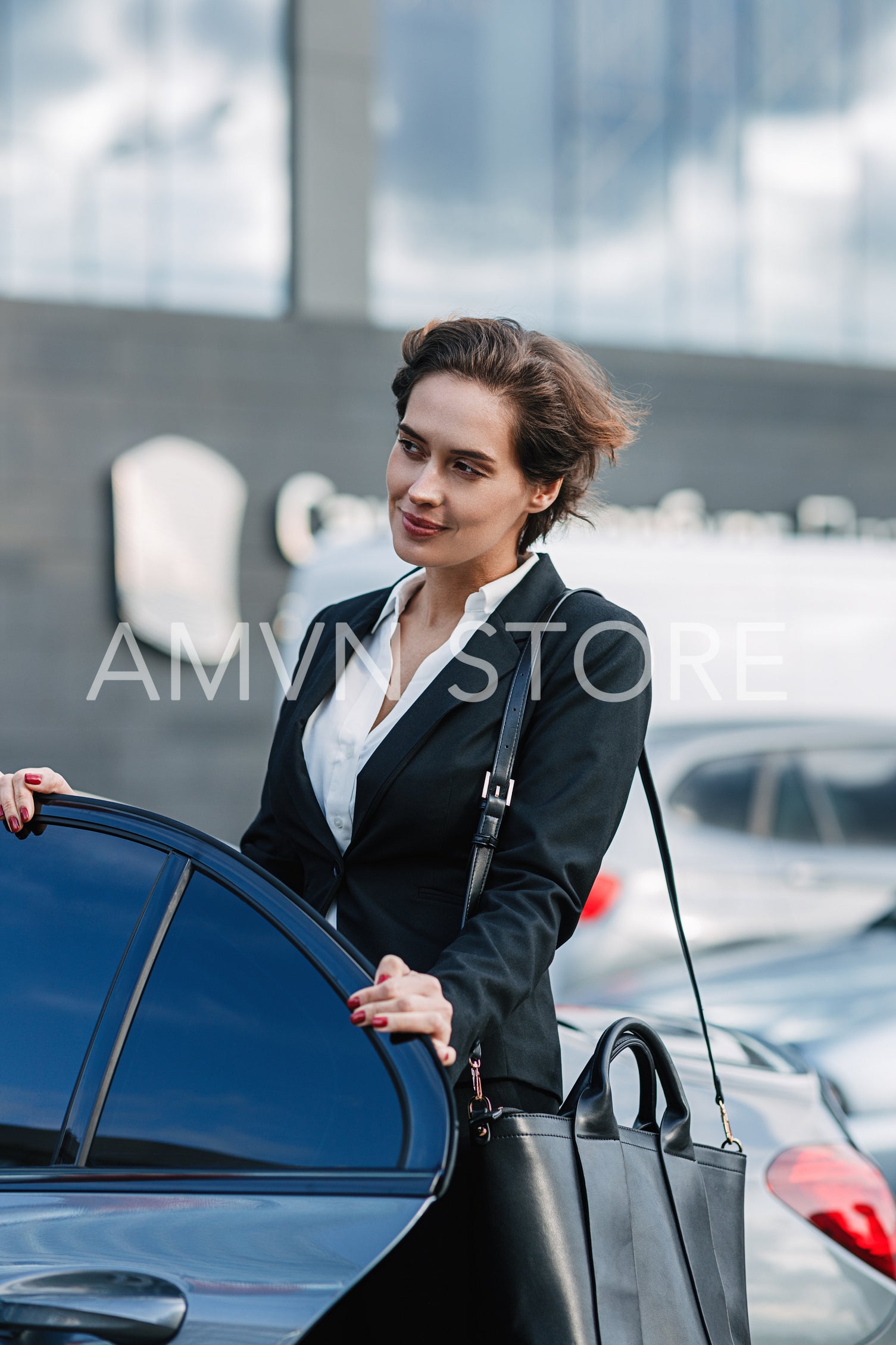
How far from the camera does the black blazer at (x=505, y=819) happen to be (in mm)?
1643

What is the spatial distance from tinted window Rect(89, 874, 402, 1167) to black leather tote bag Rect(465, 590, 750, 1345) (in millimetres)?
194

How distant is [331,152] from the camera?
10359 mm

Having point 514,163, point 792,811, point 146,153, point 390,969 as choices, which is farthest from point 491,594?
point 514,163

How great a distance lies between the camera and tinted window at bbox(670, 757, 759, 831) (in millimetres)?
5241

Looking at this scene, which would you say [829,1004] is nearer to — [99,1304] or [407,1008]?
[407,1008]

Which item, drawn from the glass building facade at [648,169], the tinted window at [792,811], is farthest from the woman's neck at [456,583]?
the glass building facade at [648,169]

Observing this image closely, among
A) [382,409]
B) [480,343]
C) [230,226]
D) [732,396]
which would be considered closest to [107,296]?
[230,226]

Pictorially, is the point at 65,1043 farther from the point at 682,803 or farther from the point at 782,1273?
the point at 682,803

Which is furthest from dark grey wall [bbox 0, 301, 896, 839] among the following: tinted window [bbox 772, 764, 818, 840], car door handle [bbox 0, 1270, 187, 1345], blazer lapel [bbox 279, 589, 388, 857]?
car door handle [bbox 0, 1270, 187, 1345]

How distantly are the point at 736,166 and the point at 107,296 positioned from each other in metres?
5.34

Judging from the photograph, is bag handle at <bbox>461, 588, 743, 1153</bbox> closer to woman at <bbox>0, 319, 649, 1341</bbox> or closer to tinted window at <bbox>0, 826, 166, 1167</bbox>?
woman at <bbox>0, 319, 649, 1341</bbox>

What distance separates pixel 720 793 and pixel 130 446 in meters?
5.92

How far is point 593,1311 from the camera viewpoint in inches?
57.5

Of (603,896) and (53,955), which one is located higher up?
(603,896)
